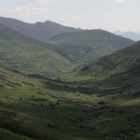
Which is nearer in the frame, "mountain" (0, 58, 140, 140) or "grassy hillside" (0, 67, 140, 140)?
"mountain" (0, 58, 140, 140)

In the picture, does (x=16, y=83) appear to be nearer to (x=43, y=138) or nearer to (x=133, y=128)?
(x=133, y=128)

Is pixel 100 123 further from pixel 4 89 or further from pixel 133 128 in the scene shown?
pixel 4 89

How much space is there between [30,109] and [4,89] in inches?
1931

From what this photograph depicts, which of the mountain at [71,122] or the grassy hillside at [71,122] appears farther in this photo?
the grassy hillside at [71,122]

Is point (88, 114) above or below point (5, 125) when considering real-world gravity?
Result: below

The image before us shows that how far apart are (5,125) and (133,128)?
126ft

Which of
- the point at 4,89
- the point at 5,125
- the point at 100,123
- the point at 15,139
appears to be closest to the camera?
the point at 15,139

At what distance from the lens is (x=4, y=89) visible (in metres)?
139

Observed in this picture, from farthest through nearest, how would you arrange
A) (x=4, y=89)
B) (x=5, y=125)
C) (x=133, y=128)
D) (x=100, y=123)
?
1. (x=4, y=89)
2. (x=100, y=123)
3. (x=133, y=128)
4. (x=5, y=125)

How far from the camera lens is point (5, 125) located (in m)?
42.7

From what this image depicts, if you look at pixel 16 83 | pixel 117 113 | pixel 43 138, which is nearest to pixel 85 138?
pixel 43 138

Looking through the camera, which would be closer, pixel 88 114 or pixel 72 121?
pixel 72 121

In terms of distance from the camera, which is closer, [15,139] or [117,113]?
[15,139]

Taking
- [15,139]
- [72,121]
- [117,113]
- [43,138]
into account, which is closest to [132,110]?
[117,113]
